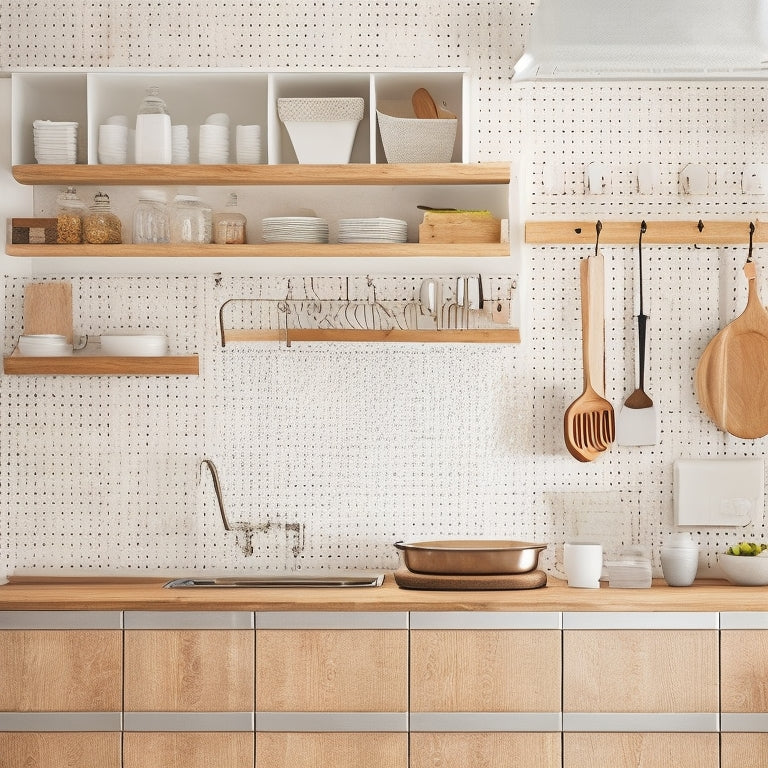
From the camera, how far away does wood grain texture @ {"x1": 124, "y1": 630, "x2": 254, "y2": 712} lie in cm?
260

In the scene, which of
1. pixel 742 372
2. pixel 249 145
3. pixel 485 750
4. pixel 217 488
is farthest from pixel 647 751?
pixel 249 145

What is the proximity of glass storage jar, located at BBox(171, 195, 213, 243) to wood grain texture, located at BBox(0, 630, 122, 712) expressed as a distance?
1.25 metres

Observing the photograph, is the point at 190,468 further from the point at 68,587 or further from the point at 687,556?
the point at 687,556

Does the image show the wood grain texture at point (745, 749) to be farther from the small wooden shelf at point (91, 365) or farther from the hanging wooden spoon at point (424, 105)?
the hanging wooden spoon at point (424, 105)

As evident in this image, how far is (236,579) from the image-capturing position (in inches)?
117

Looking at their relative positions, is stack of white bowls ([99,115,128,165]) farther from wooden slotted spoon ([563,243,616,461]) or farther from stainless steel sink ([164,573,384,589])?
wooden slotted spoon ([563,243,616,461])

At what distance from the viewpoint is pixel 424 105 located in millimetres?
3004

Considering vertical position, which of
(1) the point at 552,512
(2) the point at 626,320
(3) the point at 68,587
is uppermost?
(2) the point at 626,320

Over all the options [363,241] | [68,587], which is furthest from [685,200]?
[68,587]

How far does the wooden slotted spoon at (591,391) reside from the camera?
119 inches

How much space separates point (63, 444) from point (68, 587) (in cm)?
50

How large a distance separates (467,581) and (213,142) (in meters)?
1.61

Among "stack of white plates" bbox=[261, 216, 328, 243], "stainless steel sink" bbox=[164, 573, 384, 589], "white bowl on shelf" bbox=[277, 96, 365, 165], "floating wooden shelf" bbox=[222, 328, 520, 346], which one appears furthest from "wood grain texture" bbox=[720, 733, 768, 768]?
"white bowl on shelf" bbox=[277, 96, 365, 165]

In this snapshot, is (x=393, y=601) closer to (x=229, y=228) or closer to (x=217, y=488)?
(x=217, y=488)
